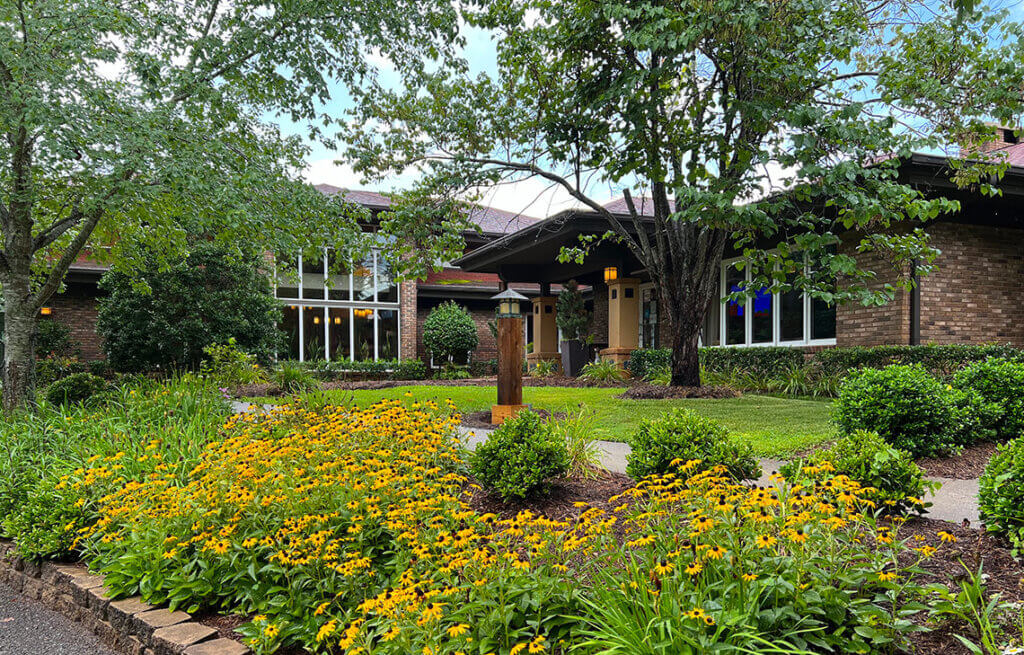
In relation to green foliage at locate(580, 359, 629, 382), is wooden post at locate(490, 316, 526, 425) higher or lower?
higher

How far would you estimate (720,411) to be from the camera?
8.83 meters

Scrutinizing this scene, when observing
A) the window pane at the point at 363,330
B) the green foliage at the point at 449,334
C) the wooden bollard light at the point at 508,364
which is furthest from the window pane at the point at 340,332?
the wooden bollard light at the point at 508,364

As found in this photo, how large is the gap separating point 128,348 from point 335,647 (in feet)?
49.1

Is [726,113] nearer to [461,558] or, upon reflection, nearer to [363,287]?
[461,558]

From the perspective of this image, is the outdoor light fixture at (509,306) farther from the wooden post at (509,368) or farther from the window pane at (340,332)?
the window pane at (340,332)

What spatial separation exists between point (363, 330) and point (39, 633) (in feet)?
63.0

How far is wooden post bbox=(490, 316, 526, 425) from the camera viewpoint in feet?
26.6

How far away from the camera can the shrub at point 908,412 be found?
531 centimetres

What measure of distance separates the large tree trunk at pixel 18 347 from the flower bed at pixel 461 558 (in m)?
4.10

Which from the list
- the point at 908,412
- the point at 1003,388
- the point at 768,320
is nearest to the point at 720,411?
the point at 1003,388

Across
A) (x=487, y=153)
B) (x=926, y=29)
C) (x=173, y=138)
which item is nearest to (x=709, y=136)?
(x=926, y=29)

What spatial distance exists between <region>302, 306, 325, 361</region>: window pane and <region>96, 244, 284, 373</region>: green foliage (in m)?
5.21

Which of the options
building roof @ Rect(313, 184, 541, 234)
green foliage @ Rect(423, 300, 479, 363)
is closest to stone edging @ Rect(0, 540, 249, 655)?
green foliage @ Rect(423, 300, 479, 363)

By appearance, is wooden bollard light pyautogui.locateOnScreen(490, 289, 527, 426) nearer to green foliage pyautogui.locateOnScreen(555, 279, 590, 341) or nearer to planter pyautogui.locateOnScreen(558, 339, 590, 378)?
green foliage pyautogui.locateOnScreen(555, 279, 590, 341)
